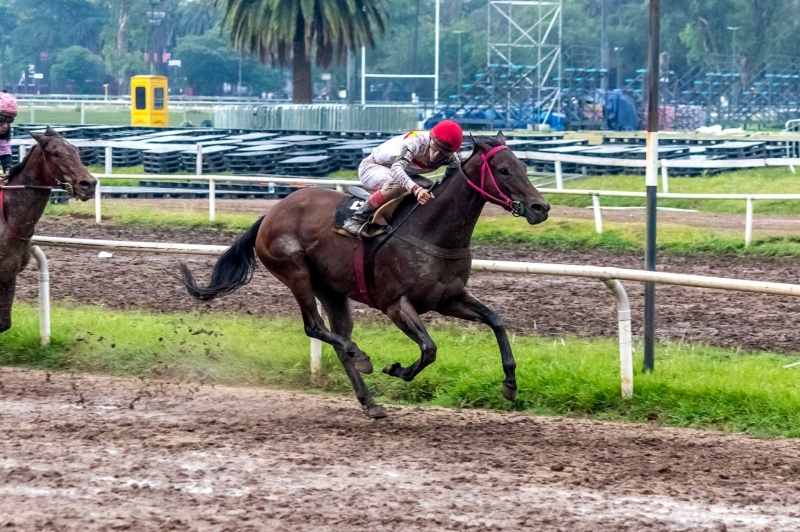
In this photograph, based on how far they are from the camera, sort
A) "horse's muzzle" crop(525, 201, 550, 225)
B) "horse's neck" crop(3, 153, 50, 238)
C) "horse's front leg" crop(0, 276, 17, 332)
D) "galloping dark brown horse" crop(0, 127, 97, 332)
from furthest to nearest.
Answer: "horse's front leg" crop(0, 276, 17, 332) < "horse's neck" crop(3, 153, 50, 238) < "galloping dark brown horse" crop(0, 127, 97, 332) < "horse's muzzle" crop(525, 201, 550, 225)

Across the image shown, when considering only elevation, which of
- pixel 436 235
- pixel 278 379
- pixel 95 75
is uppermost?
pixel 95 75

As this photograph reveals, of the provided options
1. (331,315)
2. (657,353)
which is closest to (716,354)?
(657,353)

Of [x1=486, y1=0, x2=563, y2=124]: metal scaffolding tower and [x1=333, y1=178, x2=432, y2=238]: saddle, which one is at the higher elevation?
[x1=486, y1=0, x2=563, y2=124]: metal scaffolding tower

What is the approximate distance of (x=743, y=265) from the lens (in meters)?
13.6

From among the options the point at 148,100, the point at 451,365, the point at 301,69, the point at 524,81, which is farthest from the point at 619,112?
the point at 451,365

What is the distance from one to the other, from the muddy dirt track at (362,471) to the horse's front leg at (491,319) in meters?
0.22

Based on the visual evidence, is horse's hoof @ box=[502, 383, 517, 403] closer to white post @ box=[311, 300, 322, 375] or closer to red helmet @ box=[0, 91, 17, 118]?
white post @ box=[311, 300, 322, 375]

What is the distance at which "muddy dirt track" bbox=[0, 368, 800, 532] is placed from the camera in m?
4.84

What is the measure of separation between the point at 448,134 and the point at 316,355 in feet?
6.86

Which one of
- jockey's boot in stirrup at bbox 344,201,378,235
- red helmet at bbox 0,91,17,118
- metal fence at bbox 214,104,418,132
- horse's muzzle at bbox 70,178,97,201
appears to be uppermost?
metal fence at bbox 214,104,418,132

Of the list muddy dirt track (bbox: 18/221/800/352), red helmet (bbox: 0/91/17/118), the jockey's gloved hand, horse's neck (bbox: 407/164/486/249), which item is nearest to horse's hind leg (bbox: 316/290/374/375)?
horse's neck (bbox: 407/164/486/249)

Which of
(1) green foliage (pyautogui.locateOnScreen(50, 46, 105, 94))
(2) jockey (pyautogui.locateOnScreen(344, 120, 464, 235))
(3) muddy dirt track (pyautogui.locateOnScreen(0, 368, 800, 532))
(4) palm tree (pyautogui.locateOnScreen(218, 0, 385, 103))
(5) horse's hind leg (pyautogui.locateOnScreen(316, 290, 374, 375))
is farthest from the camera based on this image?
(1) green foliage (pyautogui.locateOnScreen(50, 46, 105, 94))

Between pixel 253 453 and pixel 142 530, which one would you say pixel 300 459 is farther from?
pixel 142 530

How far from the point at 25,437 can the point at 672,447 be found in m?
3.62
